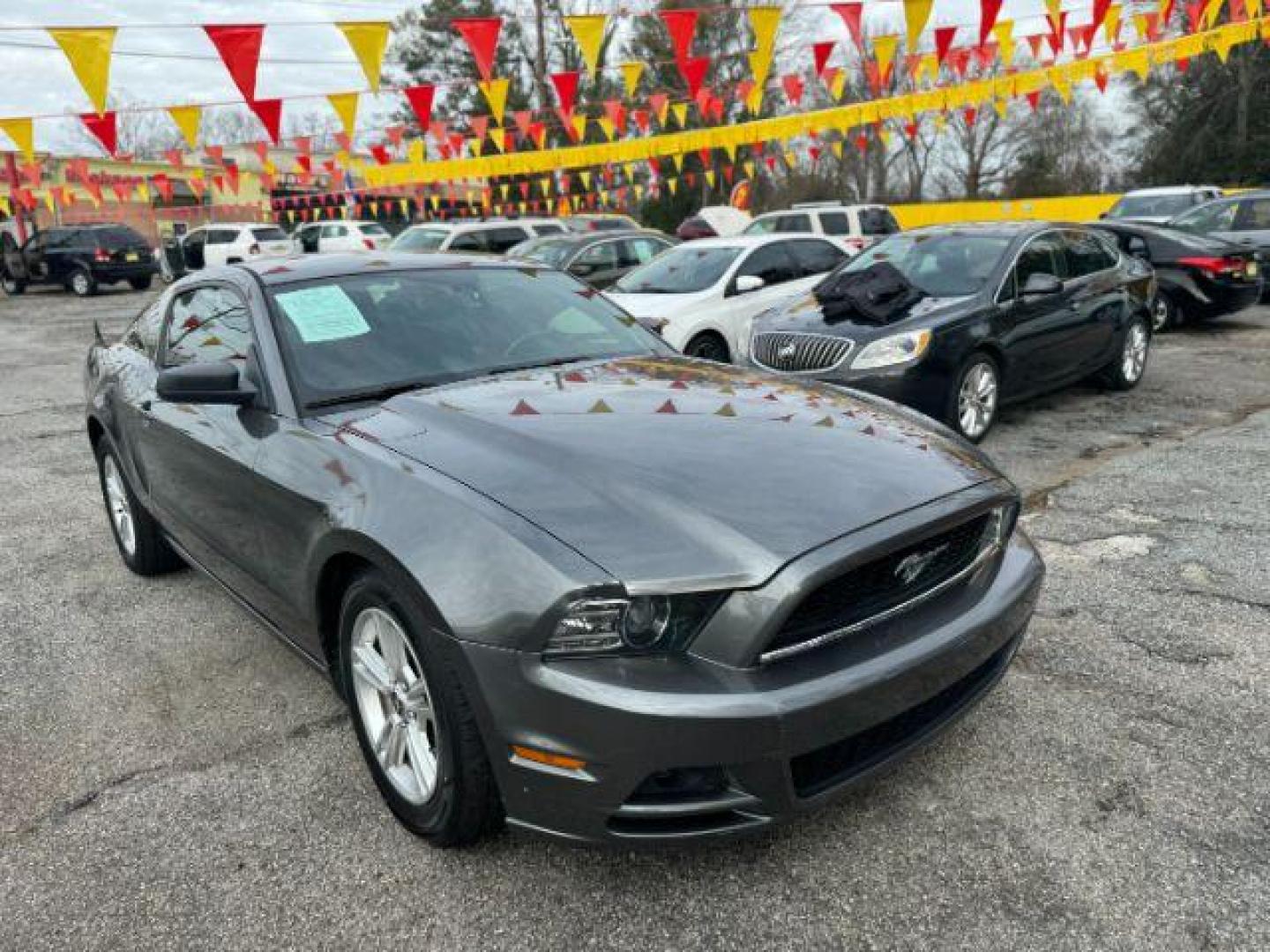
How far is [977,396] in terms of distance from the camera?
256 inches

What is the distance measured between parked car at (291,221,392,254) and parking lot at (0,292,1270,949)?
837 inches

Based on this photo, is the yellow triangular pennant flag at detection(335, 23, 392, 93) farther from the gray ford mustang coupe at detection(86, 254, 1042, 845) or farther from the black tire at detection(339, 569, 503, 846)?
the black tire at detection(339, 569, 503, 846)

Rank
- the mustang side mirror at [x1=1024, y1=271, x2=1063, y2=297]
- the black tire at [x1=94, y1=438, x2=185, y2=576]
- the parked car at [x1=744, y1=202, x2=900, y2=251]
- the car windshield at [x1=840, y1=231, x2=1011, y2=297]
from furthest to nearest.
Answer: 1. the parked car at [x1=744, y1=202, x2=900, y2=251]
2. the car windshield at [x1=840, y1=231, x2=1011, y2=297]
3. the mustang side mirror at [x1=1024, y1=271, x2=1063, y2=297]
4. the black tire at [x1=94, y1=438, x2=185, y2=576]

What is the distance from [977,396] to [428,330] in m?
4.44

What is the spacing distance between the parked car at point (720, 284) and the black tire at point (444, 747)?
20.5 feet

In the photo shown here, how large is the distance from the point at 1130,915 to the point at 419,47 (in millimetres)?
45790

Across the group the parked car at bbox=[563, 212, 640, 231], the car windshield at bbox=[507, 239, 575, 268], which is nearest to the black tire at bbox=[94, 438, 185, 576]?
the car windshield at bbox=[507, 239, 575, 268]

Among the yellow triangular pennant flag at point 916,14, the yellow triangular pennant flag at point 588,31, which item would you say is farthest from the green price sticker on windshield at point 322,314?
the yellow triangular pennant flag at point 916,14

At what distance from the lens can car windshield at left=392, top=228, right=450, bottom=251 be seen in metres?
16.0

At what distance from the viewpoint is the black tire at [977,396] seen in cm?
623

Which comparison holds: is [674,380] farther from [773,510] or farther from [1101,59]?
[1101,59]

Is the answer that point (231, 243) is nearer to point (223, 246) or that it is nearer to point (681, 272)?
point (223, 246)

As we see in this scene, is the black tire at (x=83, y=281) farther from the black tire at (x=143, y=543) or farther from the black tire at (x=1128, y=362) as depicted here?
the black tire at (x=1128, y=362)

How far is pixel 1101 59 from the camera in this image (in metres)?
16.4
